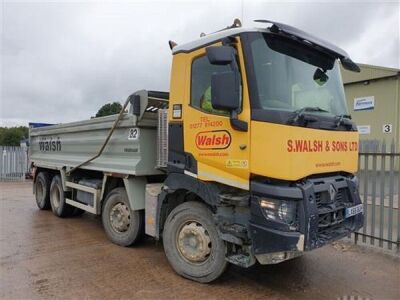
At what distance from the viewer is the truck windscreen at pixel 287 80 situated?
3.85 meters

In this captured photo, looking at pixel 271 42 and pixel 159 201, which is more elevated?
pixel 271 42

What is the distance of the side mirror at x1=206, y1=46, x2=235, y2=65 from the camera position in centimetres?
383

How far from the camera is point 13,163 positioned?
19.4m

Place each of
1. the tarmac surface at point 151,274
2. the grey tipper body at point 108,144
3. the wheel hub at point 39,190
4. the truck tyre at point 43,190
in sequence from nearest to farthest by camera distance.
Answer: the tarmac surface at point 151,274, the grey tipper body at point 108,144, the truck tyre at point 43,190, the wheel hub at point 39,190

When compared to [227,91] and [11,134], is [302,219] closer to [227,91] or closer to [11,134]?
[227,91]

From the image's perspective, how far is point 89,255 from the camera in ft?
18.3

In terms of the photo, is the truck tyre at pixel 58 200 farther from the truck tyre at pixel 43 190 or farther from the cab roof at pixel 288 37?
the cab roof at pixel 288 37

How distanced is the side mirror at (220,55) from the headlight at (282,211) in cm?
149

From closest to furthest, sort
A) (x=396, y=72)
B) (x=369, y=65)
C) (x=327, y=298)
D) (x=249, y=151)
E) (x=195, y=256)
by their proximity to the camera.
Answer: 1. (x=249, y=151)
2. (x=327, y=298)
3. (x=195, y=256)
4. (x=396, y=72)
5. (x=369, y=65)

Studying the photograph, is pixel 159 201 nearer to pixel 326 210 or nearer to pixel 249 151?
pixel 249 151

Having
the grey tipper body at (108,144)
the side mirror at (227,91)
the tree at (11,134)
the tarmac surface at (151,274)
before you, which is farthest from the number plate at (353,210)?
the tree at (11,134)

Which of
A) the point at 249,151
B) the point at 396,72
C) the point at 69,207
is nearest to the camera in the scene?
the point at 249,151

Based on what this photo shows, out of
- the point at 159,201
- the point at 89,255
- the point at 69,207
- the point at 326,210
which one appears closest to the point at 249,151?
the point at 326,210

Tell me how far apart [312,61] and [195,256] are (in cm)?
271
